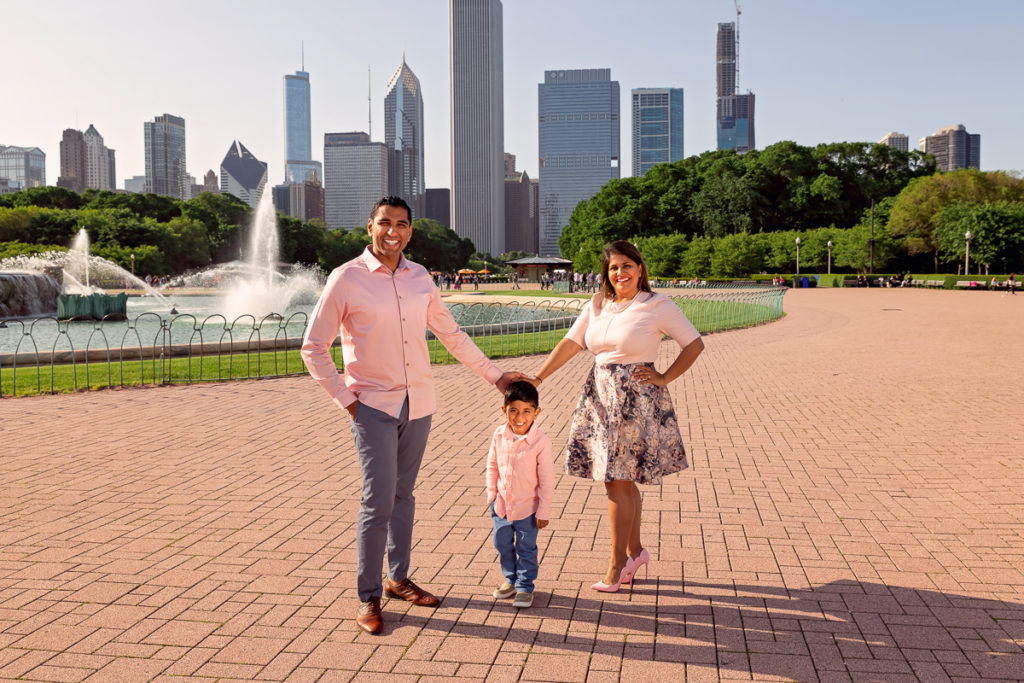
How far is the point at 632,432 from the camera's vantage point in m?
3.97

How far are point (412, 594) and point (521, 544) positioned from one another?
0.57 m

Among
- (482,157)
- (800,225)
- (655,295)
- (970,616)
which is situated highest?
(482,157)

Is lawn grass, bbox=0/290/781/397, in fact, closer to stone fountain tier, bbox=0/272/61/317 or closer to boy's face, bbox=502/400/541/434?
boy's face, bbox=502/400/541/434

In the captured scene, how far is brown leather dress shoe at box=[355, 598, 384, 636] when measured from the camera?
11.8 ft

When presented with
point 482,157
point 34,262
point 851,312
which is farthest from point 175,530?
point 482,157

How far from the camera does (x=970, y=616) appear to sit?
12.3 ft

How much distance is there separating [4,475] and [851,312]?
27.1m

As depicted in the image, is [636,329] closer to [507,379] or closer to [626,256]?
[626,256]

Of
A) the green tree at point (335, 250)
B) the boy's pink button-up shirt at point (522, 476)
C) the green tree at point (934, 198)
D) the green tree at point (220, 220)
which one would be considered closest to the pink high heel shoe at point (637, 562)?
the boy's pink button-up shirt at point (522, 476)

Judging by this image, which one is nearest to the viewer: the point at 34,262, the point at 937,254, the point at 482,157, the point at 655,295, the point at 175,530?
the point at 655,295

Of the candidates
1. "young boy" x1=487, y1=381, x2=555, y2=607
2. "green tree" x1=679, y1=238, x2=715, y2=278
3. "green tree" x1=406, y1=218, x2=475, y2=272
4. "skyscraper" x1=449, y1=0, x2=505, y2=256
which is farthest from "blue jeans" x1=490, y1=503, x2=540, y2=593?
"skyscraper" x1=449, y1=0, x2=505, y2=256

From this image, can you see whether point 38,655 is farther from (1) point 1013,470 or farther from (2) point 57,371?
(2) point 57,371

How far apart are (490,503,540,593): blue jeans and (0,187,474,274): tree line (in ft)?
191

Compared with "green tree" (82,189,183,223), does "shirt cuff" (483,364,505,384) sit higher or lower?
lower
